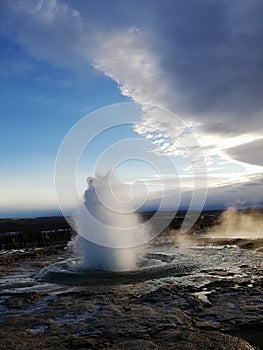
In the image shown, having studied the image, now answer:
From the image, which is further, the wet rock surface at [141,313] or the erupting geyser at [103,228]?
the erupting geyser at [103,228]

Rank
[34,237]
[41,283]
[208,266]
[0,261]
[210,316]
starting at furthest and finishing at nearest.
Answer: [34,237] < [0,261] < [208,266] < [41,283] < [210,316]

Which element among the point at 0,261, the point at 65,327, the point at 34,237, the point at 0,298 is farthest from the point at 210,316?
the point at 34,237

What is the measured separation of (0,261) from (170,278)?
1413cm

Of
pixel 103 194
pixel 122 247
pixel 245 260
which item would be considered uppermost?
pixel 103 194

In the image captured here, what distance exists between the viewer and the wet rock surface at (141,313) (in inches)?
385

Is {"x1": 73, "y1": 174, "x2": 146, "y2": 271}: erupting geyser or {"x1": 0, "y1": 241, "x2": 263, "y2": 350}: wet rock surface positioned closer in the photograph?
{"x1": 0, "y1": 241, "x2": 263, "y2": 350}: wet rock surface

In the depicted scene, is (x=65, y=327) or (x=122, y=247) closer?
(x=65, y=327)

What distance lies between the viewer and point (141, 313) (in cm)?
1226

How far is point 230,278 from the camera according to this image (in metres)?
17.8

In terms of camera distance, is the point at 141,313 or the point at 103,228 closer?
the point at 141,313

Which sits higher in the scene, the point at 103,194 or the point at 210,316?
the point at 103,194

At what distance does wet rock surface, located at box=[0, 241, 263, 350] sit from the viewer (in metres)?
9.78

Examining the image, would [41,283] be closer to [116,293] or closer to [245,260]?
[116,293]

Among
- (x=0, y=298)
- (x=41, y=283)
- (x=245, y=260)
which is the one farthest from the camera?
(x=245, y=260)
